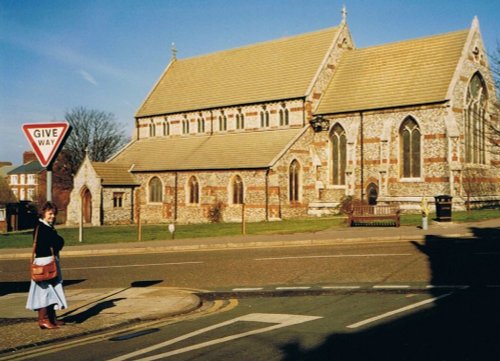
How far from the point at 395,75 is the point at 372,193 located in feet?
25.7

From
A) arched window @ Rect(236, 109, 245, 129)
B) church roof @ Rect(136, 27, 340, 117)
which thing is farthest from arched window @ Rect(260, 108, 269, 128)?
arched window @ Rect(236, 109, 245, 129)

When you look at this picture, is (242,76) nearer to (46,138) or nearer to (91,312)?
(91,312)

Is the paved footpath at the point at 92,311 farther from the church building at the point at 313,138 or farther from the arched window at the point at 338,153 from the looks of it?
the arched window at the point at 338,153

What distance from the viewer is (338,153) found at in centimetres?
3972

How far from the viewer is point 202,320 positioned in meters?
9.33

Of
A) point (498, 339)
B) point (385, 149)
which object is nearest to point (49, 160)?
point (498, 339)

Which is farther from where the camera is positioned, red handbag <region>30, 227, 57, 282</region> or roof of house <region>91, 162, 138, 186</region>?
roof of house <region>91, 162, 138, 186</region>

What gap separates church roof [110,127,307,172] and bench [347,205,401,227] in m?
10.6

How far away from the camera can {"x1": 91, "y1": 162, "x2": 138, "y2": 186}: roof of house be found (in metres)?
44.4

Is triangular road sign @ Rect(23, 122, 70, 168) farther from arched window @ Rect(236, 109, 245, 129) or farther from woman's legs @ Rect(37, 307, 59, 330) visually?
arched window @ Rect(236, 109, 245, 129)

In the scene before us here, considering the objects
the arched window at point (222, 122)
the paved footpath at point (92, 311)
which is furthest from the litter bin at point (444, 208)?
the arched window at point (222, 122)

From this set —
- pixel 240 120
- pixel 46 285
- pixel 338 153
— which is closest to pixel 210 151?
pixel 240 120

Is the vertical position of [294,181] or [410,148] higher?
[410,148]

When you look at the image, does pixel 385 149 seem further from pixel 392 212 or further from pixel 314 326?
pixel 314 326
